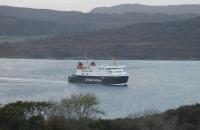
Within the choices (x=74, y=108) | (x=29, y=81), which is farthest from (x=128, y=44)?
(x=74, y=108)

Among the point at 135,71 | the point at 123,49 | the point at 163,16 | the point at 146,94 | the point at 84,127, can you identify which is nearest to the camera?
the point at 84,127

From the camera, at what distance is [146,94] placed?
44.4m

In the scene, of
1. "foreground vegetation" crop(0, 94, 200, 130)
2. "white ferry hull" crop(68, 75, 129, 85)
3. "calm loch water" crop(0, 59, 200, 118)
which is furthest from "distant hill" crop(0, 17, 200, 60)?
"foreground vegetation" crop(0, 94, 200, 130)

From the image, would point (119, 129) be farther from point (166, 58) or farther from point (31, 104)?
point (166, 58)

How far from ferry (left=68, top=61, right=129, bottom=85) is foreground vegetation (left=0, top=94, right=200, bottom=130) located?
106 feet

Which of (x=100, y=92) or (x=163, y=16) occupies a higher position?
(x=163, y=16)

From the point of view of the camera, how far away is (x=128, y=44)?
10725 centimetres

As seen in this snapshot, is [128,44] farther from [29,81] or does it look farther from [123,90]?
[123,90]

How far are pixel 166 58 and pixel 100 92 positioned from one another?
51031 mm

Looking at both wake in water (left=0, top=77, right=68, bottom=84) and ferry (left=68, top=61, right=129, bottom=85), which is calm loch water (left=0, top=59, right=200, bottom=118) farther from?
ferry (left=68, top=61, right=129, bottom=85)

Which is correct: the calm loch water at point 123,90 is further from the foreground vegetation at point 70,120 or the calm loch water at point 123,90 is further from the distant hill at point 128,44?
the distant hill at point 128,44

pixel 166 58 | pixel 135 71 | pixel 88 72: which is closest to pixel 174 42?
pixel 166 58

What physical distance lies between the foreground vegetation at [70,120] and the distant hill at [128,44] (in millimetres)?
77186

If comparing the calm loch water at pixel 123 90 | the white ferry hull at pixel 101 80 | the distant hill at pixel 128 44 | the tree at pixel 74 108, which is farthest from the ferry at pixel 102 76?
the distant hill at pixel 128 44
